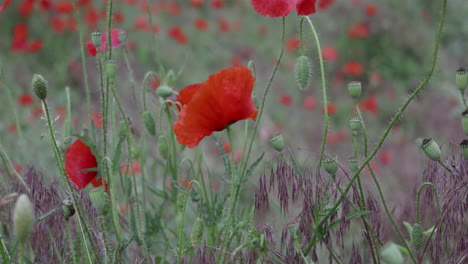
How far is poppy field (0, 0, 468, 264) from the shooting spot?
3.55 ft

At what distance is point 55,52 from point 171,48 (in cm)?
87

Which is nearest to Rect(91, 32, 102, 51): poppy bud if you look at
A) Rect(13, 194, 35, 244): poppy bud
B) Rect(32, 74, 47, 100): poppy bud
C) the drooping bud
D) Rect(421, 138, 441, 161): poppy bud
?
the drooping bud

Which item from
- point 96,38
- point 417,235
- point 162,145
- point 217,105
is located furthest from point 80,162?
point 417,235

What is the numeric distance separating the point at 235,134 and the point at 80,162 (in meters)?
2.23

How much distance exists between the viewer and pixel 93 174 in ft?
4.55

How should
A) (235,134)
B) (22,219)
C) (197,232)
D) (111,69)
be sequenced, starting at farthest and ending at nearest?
(235,134)
(111,69)
(197,232)
(22,219)

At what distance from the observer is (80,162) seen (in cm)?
134

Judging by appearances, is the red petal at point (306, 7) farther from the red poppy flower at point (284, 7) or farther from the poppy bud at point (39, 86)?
the poppy bud at point (39, 86)

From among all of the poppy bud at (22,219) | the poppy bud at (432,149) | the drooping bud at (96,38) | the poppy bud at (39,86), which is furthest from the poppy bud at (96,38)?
the poppy bud at (432,149)

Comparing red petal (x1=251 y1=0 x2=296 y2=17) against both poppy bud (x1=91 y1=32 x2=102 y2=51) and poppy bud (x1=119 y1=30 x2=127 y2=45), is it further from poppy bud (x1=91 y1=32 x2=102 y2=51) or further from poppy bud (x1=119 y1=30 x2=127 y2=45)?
poppy bud (x1=119 y1=30 x2=127 y2=45)

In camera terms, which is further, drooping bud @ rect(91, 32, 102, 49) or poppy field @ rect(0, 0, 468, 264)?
drooping bud @ rect(91, 32, 102, 49)

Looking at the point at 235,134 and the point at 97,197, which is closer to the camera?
the point at 97,197

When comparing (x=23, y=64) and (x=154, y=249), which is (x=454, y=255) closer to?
(x=154, y=249)

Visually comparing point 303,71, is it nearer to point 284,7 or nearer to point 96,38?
point 284,7
